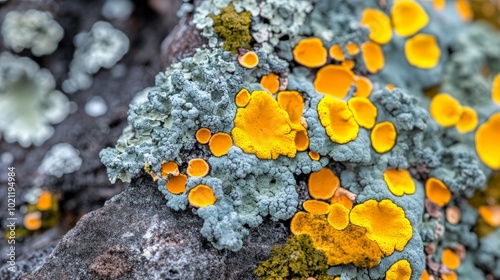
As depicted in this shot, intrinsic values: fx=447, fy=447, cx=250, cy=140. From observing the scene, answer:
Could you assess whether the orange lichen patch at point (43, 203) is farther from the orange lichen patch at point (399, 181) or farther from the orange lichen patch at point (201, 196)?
the orange lichen patch at point (399, 181)

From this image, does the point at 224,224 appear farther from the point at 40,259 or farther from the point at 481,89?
the point at 481,89

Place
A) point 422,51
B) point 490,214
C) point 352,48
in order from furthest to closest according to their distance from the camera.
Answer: point 422,51
point 490,214
point 352,48

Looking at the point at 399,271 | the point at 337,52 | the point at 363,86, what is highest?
the point at 337,52

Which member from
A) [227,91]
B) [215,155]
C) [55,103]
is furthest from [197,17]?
[55,103]

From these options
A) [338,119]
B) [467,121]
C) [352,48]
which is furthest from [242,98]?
[467,121]

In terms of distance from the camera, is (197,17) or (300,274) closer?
(300,274)

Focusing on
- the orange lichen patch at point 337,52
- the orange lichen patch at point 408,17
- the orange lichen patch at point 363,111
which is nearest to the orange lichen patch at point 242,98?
the orange lichen patch at point 363,111

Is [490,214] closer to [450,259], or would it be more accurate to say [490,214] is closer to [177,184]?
[450,259]

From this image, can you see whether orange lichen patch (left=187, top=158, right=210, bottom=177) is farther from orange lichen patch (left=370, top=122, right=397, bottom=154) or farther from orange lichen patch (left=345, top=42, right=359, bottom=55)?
orange lichen patch (left=345, top=42, right=359, bottom=55)
